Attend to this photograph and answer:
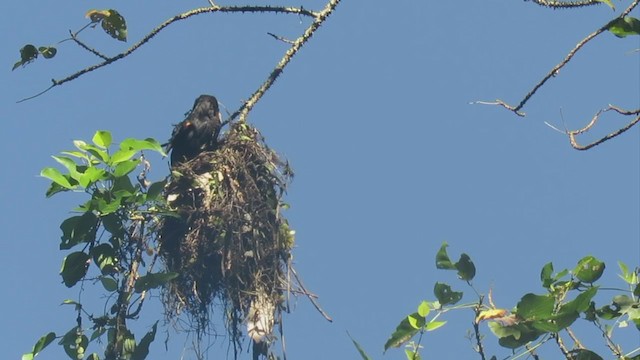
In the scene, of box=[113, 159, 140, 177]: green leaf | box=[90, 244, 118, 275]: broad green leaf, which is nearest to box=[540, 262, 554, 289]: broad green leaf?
box=[113, 159, 140, 177]: green leaf

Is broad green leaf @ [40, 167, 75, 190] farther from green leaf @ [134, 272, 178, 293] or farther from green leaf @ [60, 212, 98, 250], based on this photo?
green leaf @ [134, 272, 178, 293]

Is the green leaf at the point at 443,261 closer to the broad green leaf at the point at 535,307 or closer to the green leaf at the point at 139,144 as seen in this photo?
the broad green leaf at the point at 535,307

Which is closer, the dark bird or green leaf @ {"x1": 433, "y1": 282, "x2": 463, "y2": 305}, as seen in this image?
green leaf @ {"x1": 433, "y1": 282, "x2": 463, "y2": 305}

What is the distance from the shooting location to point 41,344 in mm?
4859

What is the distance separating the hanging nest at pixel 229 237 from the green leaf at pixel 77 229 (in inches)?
28.4

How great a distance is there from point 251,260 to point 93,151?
3.61ft

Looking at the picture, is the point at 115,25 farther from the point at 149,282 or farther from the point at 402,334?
the point at 402,334

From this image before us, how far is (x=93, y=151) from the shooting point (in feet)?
16.0

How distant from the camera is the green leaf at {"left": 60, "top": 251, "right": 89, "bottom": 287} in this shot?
497 centimetres

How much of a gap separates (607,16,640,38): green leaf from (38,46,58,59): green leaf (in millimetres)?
2372

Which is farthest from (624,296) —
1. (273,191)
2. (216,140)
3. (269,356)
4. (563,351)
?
(216,140)

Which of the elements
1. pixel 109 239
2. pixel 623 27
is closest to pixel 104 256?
pixel 109 239

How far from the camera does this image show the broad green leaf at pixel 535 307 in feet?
10.9

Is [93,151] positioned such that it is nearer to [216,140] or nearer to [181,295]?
[181,295]
